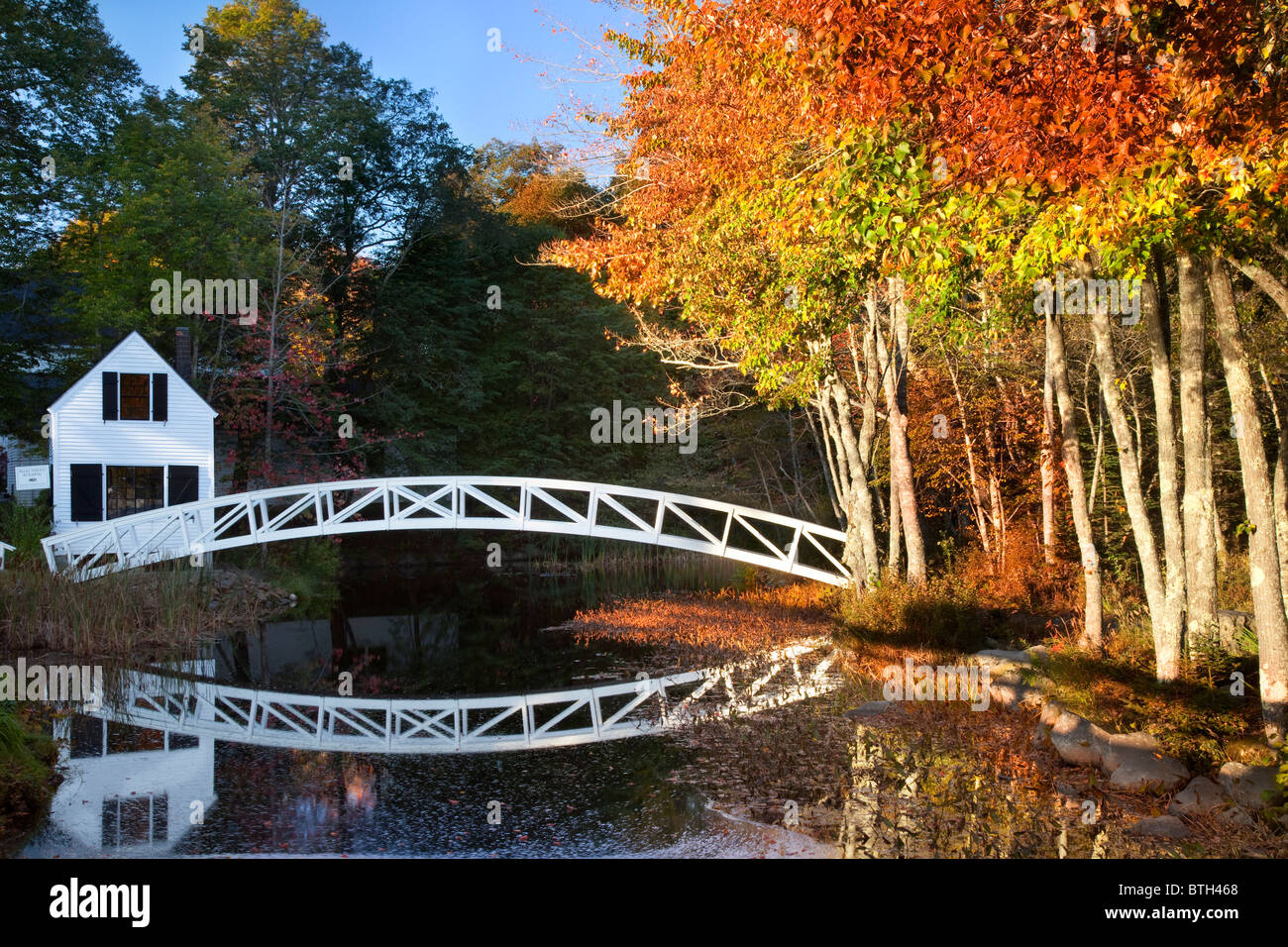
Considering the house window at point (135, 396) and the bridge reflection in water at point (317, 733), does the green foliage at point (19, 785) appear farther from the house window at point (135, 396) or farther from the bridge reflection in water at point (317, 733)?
the house window at point (135, 396)

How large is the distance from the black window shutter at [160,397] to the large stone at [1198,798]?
22.4 m

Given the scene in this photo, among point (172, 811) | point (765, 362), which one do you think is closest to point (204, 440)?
point (765, 362)

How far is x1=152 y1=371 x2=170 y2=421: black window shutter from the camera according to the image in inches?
934

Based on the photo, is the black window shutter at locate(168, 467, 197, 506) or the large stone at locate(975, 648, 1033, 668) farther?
the black window shutter at locate(168, 467, 197, 506)

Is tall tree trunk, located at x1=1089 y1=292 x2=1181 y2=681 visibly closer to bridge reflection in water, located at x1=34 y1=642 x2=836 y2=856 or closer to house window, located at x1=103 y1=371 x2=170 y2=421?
bridge reflection in water, located at x1=34 y1=642 x2=836 y2=856

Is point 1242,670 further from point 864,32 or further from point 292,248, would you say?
point 292,248

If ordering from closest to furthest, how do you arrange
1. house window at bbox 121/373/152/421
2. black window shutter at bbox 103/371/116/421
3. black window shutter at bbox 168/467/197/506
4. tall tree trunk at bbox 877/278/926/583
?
1. tall tree trunk at bbox 877/278/926/583
2. black window shutter at bbox 103/371/116/421
3. house window at bbox 121/373/152/421
4. black window shutter at bbox 168/467/197/506

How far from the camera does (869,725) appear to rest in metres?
10.9

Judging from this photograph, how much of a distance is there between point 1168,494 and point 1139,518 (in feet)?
1.89

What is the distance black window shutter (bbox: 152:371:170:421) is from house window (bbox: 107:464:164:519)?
136cm

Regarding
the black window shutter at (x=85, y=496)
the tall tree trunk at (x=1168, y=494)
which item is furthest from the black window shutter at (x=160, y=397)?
the tall tree trunk at (x=1168, y=494)

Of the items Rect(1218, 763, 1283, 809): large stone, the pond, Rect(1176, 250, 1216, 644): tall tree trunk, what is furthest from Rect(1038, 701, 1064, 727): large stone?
the pond

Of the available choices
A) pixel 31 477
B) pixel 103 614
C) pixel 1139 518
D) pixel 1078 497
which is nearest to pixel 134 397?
pixel 31 477

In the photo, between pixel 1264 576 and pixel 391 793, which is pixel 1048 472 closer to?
pixel 1264 576
